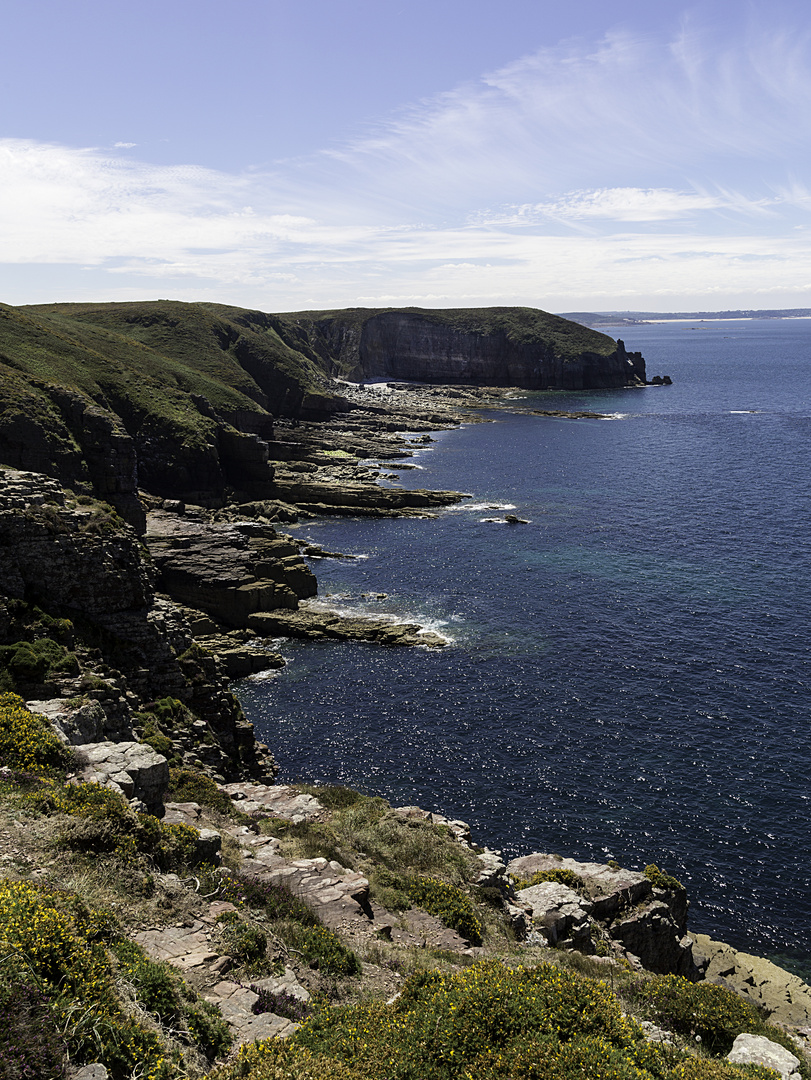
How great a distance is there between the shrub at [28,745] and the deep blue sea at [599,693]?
23.2 meters

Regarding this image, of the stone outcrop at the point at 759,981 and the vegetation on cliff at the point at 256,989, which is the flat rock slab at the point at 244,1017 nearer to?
the vegetation on cliff at the point at 256,989

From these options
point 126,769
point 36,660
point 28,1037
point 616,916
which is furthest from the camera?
point 36,660

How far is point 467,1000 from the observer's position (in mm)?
14375

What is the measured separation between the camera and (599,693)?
2080 inches

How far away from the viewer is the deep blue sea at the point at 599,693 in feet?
127

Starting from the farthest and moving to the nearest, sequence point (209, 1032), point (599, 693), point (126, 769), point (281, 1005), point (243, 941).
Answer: point (599, 693) < point (126, 769) < point (243, 941) < point (281, 1005) < point (209, 1032)

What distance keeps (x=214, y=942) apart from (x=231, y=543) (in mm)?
60912

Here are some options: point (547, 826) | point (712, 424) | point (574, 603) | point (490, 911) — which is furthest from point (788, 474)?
point (490, 911)

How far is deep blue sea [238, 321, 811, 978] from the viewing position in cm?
3856

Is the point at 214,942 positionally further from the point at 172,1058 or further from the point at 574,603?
the point at 574,603

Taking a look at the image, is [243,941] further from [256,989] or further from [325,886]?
[325,886]

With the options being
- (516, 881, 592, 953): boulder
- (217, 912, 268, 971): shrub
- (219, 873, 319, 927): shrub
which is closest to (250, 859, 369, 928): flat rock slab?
(219, 873, 319, 927): shrub

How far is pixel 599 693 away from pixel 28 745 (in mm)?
40129

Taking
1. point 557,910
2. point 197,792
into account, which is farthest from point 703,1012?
point 197,792
